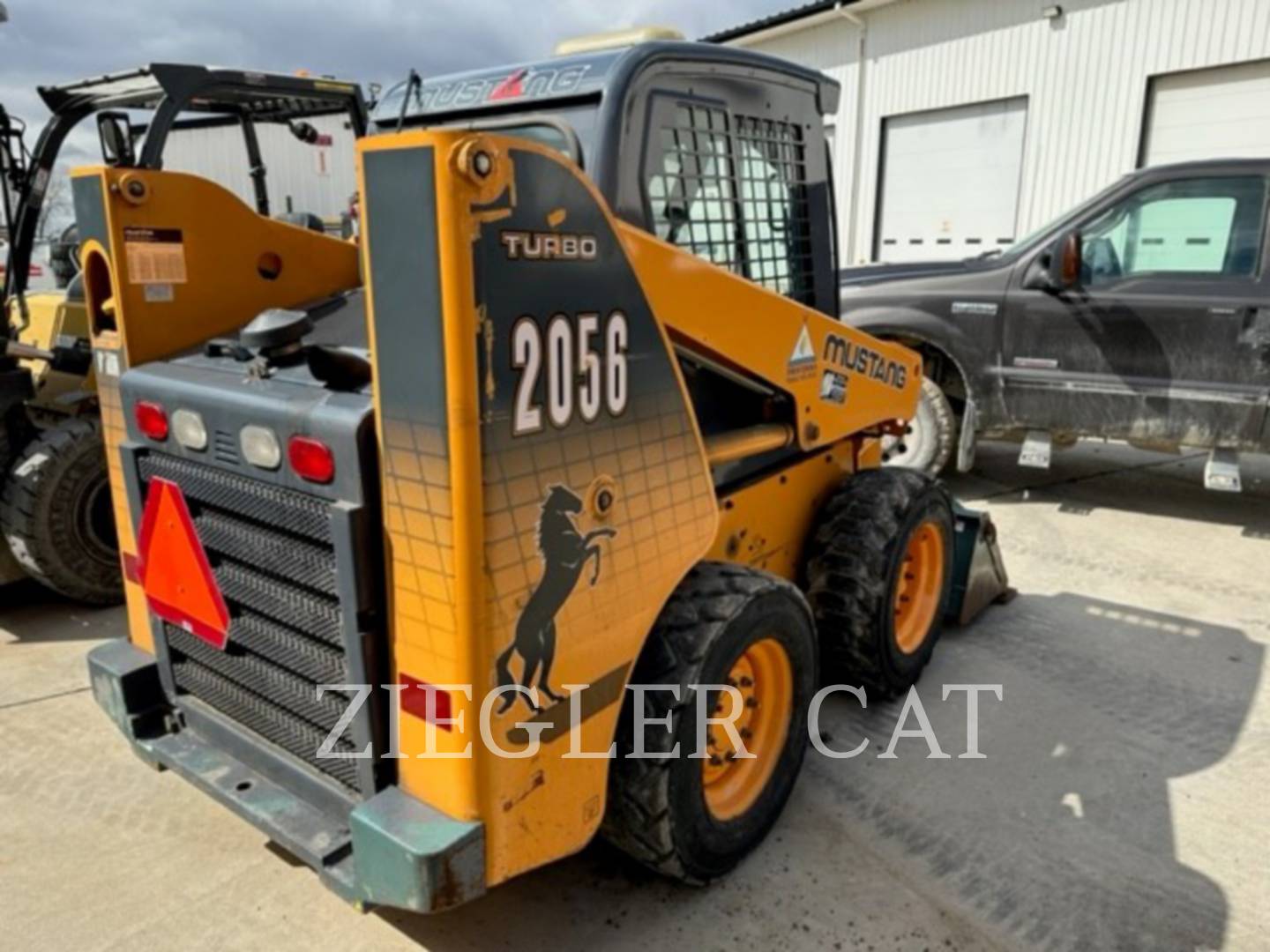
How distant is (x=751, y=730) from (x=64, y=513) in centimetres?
337

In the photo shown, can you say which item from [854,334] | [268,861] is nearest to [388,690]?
[268,861]

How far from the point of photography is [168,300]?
2.56m

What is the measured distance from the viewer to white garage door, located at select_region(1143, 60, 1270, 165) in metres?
9.52

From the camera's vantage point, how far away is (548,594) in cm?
188

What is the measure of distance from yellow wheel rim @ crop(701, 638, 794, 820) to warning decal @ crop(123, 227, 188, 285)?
190 cm

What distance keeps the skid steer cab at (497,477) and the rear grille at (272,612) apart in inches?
0.4

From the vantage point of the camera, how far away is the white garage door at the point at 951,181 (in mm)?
11664

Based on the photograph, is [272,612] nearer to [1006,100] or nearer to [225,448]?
[225,448]

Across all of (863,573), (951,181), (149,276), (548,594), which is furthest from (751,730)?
(951,181)

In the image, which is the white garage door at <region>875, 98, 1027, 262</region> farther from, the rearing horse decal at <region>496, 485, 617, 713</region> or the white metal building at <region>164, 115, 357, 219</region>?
the rearing horse decal at <region>496, 485, 617, 713</region>

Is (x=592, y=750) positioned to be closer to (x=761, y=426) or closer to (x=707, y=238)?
(x=761, y=426)

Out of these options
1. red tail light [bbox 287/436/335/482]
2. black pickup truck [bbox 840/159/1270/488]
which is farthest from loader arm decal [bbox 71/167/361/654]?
black pickup truck [bbox 840/159/1270/488]

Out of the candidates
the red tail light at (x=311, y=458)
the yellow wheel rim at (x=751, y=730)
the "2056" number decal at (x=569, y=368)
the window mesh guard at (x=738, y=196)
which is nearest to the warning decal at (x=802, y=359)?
the window mesh guard at (x=738, y=196)

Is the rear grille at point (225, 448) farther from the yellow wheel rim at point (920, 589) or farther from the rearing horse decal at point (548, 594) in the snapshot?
the yellow wheel rim at point (920, 589)
